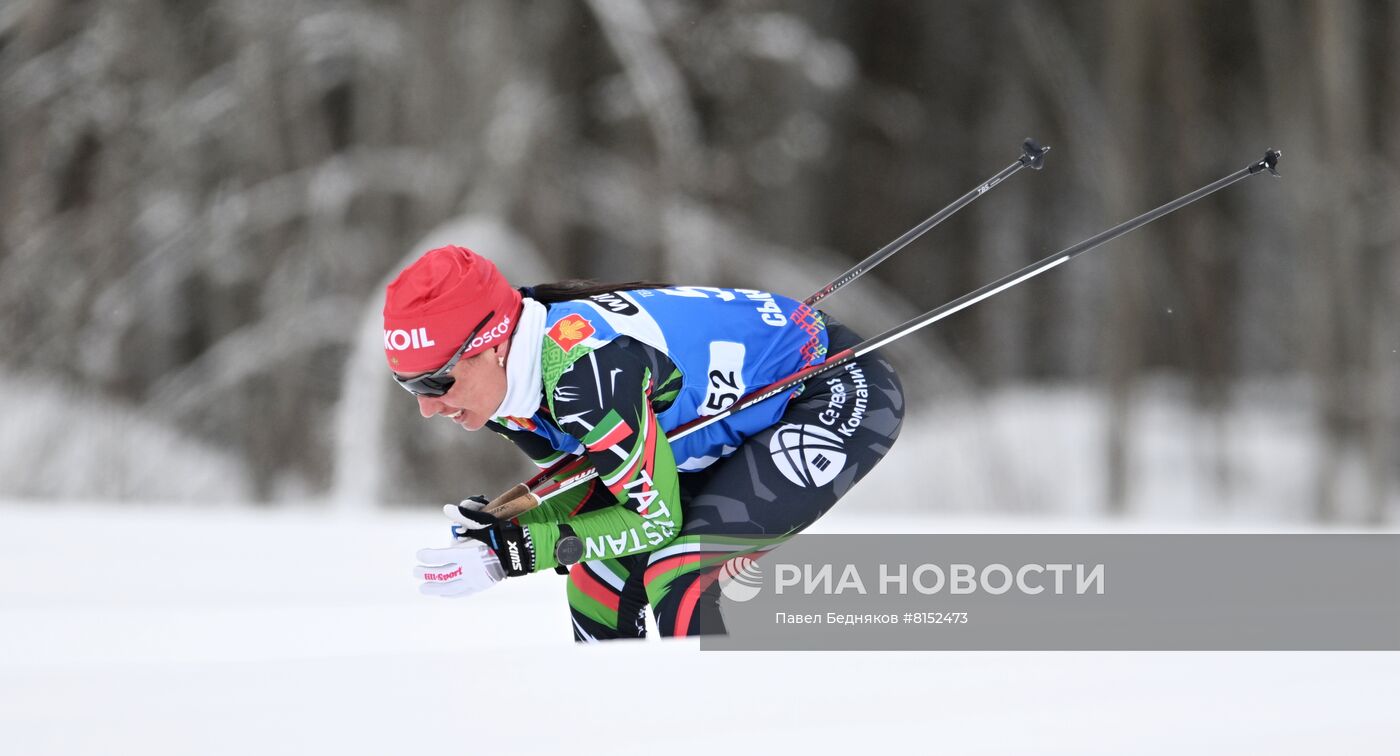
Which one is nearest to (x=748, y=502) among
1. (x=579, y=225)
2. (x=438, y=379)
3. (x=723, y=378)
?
(x=723, y=378)

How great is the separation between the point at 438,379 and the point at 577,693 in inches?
23.1

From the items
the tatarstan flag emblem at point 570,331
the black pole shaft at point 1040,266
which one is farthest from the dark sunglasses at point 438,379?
the black pole shaft at point 1040,266

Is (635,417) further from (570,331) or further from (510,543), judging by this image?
(510,543)

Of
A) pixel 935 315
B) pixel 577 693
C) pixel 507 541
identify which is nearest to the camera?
pixel 577 693

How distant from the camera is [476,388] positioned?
2.13 metres

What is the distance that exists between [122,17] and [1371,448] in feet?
24.4

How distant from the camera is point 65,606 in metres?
2.89

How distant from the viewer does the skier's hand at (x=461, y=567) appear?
7.11ft

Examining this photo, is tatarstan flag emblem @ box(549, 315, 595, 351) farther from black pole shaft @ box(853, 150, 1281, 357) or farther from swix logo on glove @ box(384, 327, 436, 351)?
black pole shaft @ box(853, 150, 1281, 357)

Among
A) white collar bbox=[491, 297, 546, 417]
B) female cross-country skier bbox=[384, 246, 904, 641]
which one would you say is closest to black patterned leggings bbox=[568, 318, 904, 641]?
female cross-country skier bbox=[384, 246, 904, 641]

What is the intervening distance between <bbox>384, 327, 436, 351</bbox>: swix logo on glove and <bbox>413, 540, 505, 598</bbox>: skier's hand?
365mm

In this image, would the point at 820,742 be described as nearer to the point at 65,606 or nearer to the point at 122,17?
the point at 65,606

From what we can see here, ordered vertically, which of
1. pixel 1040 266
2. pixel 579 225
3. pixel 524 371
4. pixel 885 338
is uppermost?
pixel 579 225

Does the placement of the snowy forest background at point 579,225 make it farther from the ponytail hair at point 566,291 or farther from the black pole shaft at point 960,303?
the black pole shaft at point 960,303
